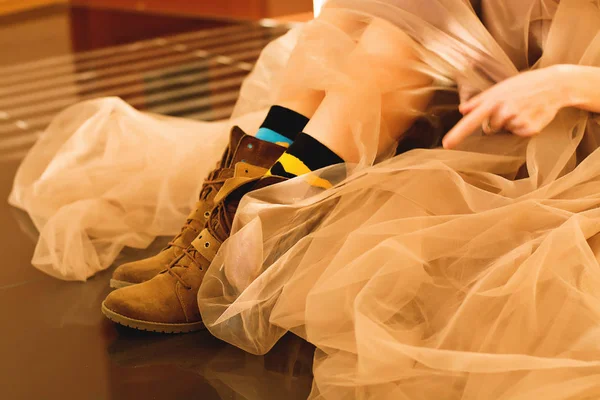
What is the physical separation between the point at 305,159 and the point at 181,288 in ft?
0.68

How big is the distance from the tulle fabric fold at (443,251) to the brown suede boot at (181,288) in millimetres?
35

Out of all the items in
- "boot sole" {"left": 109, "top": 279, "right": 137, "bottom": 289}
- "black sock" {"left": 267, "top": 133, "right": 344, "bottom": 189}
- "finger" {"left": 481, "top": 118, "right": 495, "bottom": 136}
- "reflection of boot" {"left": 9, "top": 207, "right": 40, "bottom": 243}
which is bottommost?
"reflection of boot" {"left": 9, "top": 207, "right": 40, "bottom": 243}

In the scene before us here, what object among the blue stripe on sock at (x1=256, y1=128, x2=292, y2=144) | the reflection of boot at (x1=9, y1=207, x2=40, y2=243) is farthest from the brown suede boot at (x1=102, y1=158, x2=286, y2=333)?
the reflection of boot at (x1=9, y1=207, x2=40, y2=243)

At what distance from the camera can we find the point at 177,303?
3.11 ft

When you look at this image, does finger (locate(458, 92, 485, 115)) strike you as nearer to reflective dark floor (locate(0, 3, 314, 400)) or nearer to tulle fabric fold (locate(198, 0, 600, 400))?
tulle fabric fold (locate(198, 0, 600, 400))

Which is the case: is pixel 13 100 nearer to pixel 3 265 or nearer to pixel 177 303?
pixel 3 265

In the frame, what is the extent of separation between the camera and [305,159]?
94cm

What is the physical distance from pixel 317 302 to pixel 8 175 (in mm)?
1027

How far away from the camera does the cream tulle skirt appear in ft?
2.49

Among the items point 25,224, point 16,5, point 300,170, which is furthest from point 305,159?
point 16,5

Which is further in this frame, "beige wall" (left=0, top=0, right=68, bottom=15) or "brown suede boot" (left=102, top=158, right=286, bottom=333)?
"beige wall" (left=0, top=0, right=68, bottom=15)

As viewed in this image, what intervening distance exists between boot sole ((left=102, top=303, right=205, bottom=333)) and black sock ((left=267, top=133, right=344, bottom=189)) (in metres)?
0.20

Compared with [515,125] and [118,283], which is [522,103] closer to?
[515,125]

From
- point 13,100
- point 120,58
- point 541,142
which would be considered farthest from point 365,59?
point 120,58
